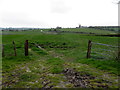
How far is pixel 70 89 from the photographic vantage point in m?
5.42

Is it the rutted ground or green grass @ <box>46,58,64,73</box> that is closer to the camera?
the rutted ground

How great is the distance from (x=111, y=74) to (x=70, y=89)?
9.87 feet

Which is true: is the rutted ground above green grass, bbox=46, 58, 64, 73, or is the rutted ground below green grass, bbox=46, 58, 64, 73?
below

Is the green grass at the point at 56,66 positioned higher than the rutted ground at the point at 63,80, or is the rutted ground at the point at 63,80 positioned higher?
the green grass at the point at 56,66

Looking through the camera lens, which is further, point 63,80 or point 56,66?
point 56,66

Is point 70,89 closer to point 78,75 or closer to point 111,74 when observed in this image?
point 78,75

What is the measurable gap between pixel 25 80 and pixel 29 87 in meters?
0.92

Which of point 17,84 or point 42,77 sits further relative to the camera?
point 42,77

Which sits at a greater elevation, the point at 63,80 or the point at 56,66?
the point at 56,66

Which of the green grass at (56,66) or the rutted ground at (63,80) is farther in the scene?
the green grass at (56,66)

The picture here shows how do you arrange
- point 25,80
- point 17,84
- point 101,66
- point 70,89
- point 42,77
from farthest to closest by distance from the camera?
1. point 101,66
2. point 42,77
3. point 25,80
4. point 17,84
5. point 70,89

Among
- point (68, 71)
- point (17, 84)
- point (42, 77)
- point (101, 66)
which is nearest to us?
point (17, 84)

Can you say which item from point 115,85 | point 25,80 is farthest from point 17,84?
point 115,85

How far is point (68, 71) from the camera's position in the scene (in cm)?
775
